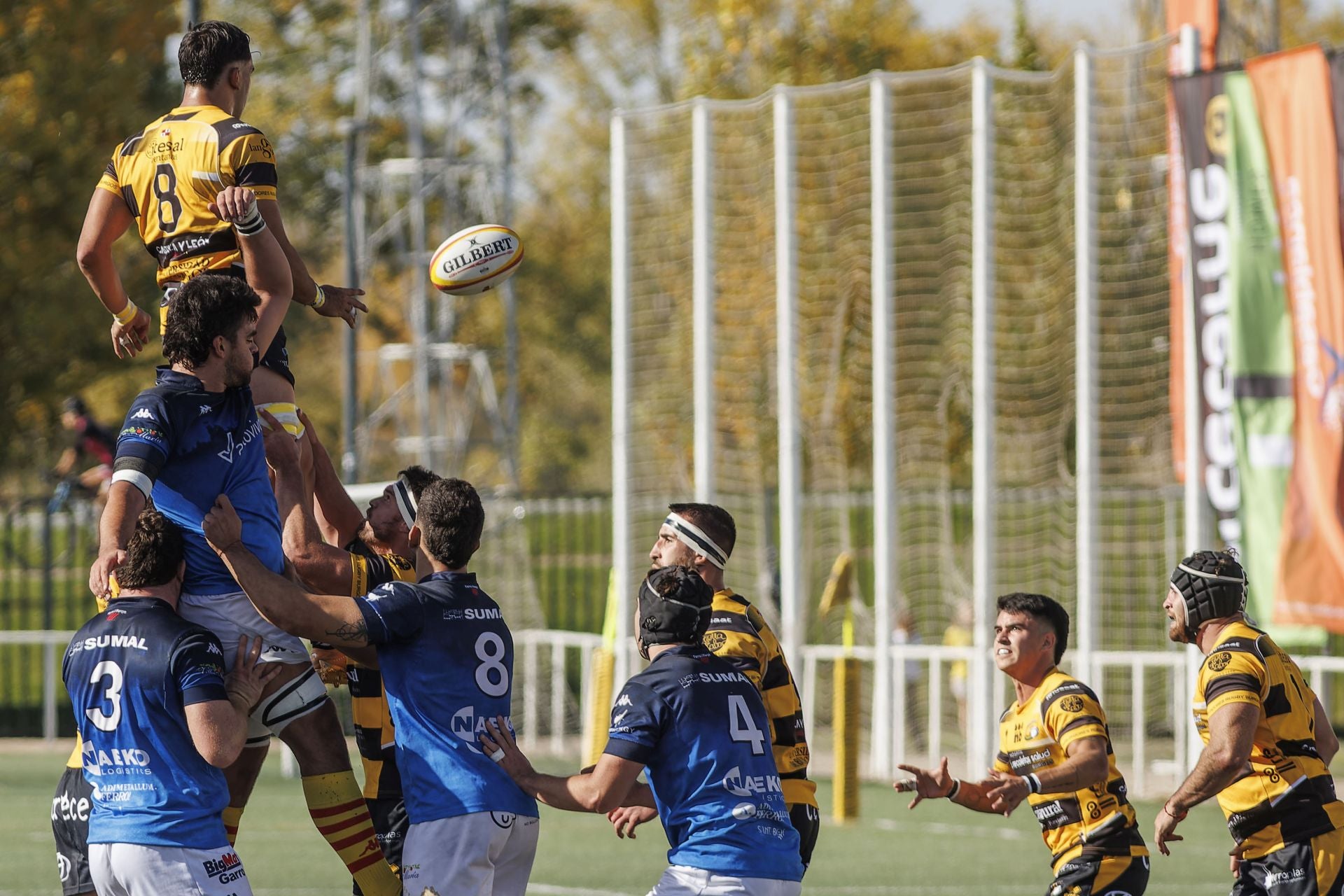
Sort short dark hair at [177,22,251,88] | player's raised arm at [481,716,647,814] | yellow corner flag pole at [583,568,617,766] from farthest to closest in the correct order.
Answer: yellow corner flag pole at [583,568,617,766] < short dark hair at [177,22,251,88] < player's raised arm at [481,716,647,814]

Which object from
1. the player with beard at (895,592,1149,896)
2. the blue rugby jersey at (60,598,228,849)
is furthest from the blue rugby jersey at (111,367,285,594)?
the player with beard at (895,592,1149,896)

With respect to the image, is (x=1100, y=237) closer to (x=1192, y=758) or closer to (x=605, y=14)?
(x=1192, y=758)

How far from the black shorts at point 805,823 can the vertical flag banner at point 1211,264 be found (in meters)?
9.08

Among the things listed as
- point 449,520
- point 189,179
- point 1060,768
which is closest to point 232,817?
point 449,520

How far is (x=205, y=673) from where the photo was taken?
22.7 ft

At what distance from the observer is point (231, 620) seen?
731 centimetres

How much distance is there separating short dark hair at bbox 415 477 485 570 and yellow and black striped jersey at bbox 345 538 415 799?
1.21 m

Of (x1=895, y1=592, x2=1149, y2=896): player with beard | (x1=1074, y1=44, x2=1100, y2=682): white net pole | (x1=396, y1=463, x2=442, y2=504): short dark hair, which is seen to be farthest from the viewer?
(x1=1074, y1=44, x2=1100, y2=682): white net pole

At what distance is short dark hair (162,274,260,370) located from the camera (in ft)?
23.5

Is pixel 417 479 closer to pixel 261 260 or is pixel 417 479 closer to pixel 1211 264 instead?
pixel 261 260

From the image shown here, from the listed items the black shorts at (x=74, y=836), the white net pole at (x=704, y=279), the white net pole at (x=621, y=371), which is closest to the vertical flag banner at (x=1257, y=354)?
the white net pole at (x=704, y=279)

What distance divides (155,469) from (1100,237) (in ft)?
58.2

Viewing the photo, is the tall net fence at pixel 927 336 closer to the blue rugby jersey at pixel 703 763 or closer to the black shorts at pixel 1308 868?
the black shorts at pixel 1308 868

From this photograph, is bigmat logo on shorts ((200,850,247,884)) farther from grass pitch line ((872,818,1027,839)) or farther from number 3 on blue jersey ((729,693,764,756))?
grass pitch line ((872,818,1027,839))
